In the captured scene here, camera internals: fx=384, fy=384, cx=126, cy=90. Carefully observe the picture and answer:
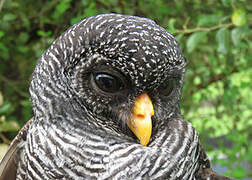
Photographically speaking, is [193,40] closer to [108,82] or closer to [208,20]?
[208,20]

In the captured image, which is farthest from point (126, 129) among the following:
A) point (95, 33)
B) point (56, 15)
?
point (56, 15)

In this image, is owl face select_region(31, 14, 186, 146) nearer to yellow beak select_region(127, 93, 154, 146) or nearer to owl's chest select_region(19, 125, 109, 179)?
yellow beak select_region(127, 93, 154, 146)

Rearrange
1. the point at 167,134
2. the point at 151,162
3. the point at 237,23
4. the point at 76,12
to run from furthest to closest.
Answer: the point at 76,12 < the point at 237,23 < the point at 167,134 < the point at 151,162

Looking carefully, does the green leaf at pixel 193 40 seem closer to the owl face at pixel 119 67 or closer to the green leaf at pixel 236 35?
the green leaf at pixel 236 35

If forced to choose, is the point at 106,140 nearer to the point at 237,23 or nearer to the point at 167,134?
the point at 167,134

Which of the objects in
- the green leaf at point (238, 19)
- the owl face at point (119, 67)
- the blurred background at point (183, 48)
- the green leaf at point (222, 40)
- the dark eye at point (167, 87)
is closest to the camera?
the owl face at point (119, 67)

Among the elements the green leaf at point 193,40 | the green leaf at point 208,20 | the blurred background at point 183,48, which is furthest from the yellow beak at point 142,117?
the blurred background at point 183,48

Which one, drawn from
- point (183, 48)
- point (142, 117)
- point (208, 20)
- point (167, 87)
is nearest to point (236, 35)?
point (208, 20)
